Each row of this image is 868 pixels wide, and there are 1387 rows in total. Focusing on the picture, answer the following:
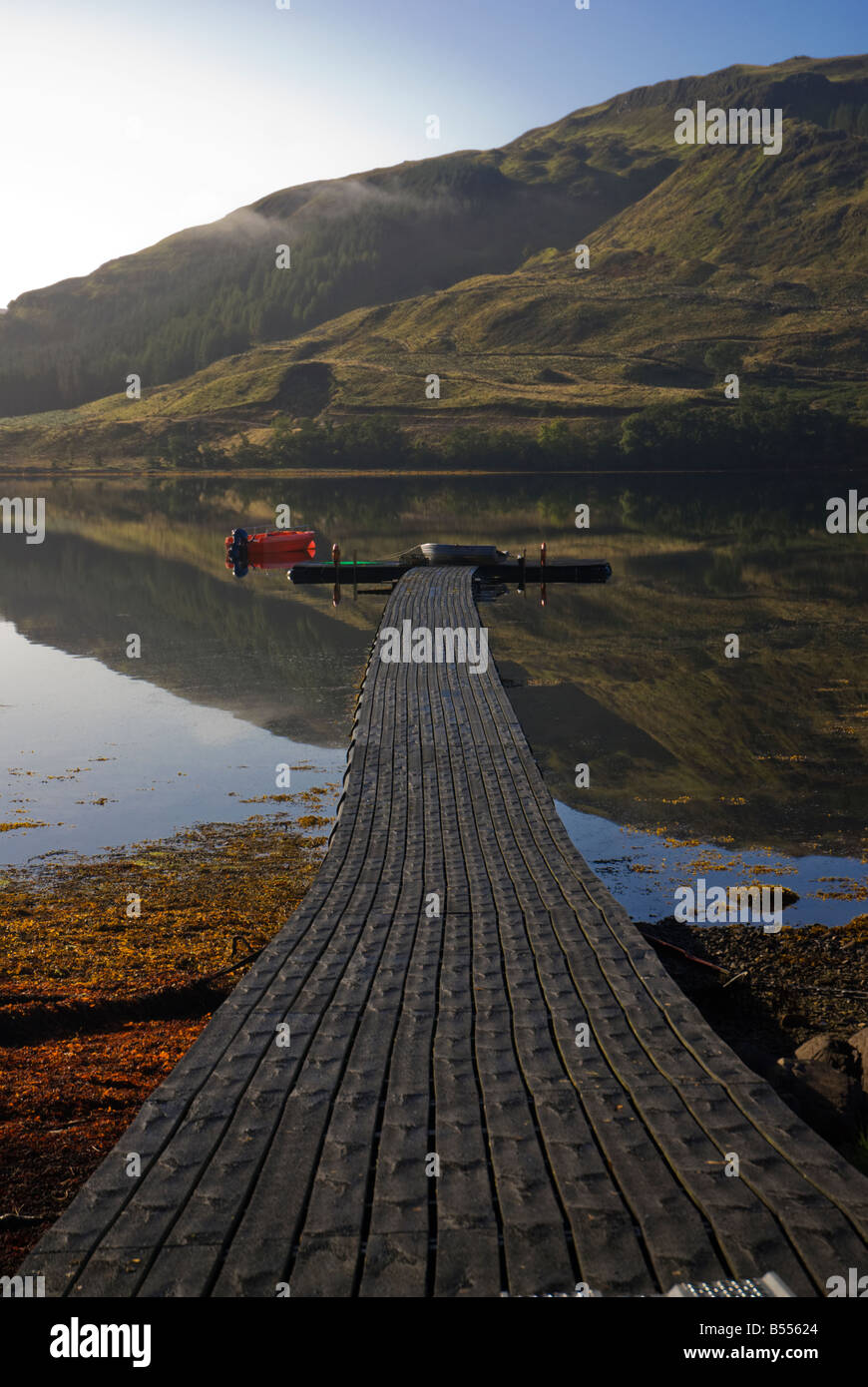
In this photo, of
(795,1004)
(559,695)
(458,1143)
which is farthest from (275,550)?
(458,1143)

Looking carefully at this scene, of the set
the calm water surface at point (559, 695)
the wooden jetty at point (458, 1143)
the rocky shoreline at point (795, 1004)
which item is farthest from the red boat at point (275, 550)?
the wooden jetty at point (458, 1143)

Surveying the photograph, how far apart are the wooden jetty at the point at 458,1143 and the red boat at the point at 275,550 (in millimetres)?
44991

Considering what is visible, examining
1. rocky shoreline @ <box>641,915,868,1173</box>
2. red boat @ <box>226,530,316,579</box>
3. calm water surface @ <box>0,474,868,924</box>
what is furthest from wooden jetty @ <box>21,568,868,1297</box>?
red boat @ <box>226,530,316,579</box>

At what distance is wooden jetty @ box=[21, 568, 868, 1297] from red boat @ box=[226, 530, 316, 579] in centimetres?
4499

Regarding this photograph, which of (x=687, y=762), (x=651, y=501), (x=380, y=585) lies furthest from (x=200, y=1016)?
(x=651, y=501)

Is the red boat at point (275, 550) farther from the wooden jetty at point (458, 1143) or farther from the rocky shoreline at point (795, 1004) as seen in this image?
the wooden jetty at point (458, 1143)

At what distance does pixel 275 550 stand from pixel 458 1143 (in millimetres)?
51012

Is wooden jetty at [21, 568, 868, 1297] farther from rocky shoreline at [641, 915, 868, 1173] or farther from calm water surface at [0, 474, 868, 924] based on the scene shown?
calm water surface at [0, 474, 868, 924]

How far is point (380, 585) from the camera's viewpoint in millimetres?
52656

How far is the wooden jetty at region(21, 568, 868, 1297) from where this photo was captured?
16.1 feet

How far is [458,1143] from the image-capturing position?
238 inches

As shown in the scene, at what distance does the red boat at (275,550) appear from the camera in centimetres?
5406
